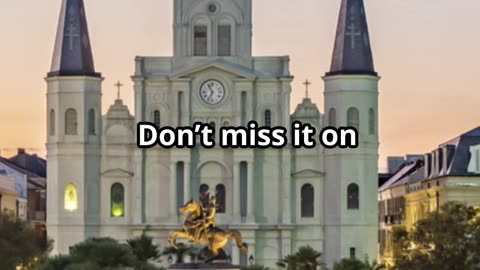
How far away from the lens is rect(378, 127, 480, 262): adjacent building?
144 m

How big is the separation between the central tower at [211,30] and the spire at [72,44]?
5.85m

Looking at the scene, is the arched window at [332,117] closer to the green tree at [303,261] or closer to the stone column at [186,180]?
the stone column at [186,180]

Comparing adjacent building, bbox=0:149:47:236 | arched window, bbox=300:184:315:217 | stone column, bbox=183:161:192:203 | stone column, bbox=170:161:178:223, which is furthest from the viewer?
adjacent building, bbox=0:149:47:236

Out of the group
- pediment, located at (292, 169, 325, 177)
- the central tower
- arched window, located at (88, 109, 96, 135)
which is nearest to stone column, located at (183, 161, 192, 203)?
arched window, located at (88, 109, 96, 135)

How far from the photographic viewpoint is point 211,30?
511 feet

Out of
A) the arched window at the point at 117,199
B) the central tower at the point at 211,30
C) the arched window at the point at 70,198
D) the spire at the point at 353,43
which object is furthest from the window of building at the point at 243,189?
the arched window at the point at 70,198

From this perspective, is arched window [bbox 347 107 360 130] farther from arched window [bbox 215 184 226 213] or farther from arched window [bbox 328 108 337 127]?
arched window [bbox 215 184 226 213]

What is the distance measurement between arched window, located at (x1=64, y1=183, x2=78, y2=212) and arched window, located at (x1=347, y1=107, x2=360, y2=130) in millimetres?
17285

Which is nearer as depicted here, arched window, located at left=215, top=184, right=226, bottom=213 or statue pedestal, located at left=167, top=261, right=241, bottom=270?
statue pedestal, located at left=167, top=261, right=241, bottom=270

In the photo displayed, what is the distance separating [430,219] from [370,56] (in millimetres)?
34322

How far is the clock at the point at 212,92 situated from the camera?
154 metres

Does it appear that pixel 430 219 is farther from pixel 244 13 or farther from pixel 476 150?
pixel 244 13

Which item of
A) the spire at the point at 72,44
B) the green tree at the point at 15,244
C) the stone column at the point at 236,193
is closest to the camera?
the green tree at the point at 15,244

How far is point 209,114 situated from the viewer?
15375 centimetres
